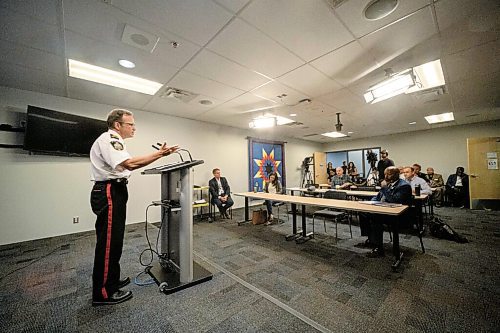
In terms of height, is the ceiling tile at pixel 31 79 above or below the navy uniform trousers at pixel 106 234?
above

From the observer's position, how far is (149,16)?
6.18 ft

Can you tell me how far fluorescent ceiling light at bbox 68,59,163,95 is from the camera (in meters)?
2.87

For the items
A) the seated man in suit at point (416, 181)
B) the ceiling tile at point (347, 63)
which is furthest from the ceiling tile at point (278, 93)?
the seated man in suit at point (416, 181)

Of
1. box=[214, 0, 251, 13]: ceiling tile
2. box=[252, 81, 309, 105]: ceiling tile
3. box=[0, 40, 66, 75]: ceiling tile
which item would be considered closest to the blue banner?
box=[252, 81, 309, 105]: ceiling tile

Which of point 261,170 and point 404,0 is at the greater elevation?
point 404,0

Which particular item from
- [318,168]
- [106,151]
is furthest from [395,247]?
[318,168]

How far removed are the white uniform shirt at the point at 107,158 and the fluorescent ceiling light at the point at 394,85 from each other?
11.4ft

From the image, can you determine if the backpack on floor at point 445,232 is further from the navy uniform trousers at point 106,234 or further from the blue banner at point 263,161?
the navy uniform trousers at point 106,234

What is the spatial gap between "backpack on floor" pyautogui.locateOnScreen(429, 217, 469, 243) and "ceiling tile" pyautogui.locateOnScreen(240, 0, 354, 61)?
344 centimetres

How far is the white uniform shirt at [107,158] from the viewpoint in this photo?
1.66m

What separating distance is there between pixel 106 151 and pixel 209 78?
2.00 meters

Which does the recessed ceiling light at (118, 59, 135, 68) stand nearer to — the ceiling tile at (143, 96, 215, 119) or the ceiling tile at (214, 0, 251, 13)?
the ceiling tile at (143, 96, 215, 119)

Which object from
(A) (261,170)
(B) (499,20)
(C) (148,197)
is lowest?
(C) (148,197)

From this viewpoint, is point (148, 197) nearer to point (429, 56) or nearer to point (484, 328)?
point (484, 328)
